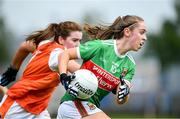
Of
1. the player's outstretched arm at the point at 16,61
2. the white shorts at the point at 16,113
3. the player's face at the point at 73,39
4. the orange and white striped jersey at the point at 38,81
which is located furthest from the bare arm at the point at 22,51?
the white shorts at the point at 16,113

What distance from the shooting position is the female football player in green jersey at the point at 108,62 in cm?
762

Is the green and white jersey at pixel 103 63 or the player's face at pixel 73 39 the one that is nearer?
the green and white jersey at pixel 103 63

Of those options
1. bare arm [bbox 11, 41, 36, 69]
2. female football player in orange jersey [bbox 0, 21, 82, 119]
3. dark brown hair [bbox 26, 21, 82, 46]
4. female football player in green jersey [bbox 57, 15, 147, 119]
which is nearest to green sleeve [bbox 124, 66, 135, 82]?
female football player in green jersey [bbox 57, 15, 147, 119]

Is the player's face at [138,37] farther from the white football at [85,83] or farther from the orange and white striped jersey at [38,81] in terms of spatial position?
the orange and white striped jersey at [38,81]

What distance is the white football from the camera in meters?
7.32

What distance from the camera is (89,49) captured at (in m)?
7.59

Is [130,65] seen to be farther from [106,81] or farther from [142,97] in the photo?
[142,97]

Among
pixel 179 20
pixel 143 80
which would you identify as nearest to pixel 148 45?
pixel 179 20

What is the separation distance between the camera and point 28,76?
8414 millimetres

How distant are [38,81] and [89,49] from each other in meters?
1.00

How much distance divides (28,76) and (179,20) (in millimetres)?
48603

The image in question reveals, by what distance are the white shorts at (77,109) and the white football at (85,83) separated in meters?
0.26

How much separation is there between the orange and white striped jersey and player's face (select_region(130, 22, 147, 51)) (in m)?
0.91

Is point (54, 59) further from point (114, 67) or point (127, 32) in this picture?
point (127, 32)
